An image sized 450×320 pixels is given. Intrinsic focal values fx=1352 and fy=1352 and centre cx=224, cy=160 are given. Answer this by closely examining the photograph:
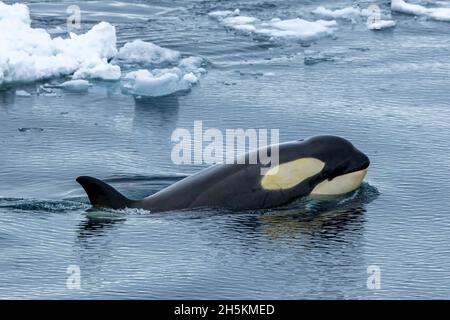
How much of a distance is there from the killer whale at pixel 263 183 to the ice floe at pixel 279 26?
8.71m

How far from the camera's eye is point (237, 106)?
733 inches

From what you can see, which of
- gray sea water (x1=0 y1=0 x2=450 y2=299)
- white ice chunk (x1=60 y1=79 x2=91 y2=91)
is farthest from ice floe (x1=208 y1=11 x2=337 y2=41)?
white ice chunk (x1=60 y1=79 x2=91 y2=91)

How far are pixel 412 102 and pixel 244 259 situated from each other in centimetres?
712

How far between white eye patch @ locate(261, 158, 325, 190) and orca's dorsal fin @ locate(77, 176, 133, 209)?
1432mm

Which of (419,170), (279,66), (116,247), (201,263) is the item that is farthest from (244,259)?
(279,66)

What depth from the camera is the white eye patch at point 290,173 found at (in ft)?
45.2

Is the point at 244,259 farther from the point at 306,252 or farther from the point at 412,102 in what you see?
the point at 412,102

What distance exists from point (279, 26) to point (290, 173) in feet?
31.4

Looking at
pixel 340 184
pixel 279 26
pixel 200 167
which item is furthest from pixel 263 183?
pixel 279 26

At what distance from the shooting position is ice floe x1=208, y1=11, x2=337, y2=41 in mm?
22703

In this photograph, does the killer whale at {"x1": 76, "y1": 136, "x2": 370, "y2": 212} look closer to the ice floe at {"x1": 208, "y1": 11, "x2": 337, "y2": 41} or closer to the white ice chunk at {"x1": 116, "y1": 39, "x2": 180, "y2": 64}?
the white ice chunk at {"x1": 116, "y1": 39, "x2": 180, "y2": 64}

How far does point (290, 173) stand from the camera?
45.5ft

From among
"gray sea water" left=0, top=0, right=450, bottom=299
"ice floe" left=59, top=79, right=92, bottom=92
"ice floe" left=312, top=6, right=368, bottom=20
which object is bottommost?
"gray sea water" left=0, top=0, right=450, bottom=299

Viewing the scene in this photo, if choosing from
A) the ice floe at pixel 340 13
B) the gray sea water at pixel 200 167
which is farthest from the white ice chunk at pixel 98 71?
the ice floe at pixel 340 13
